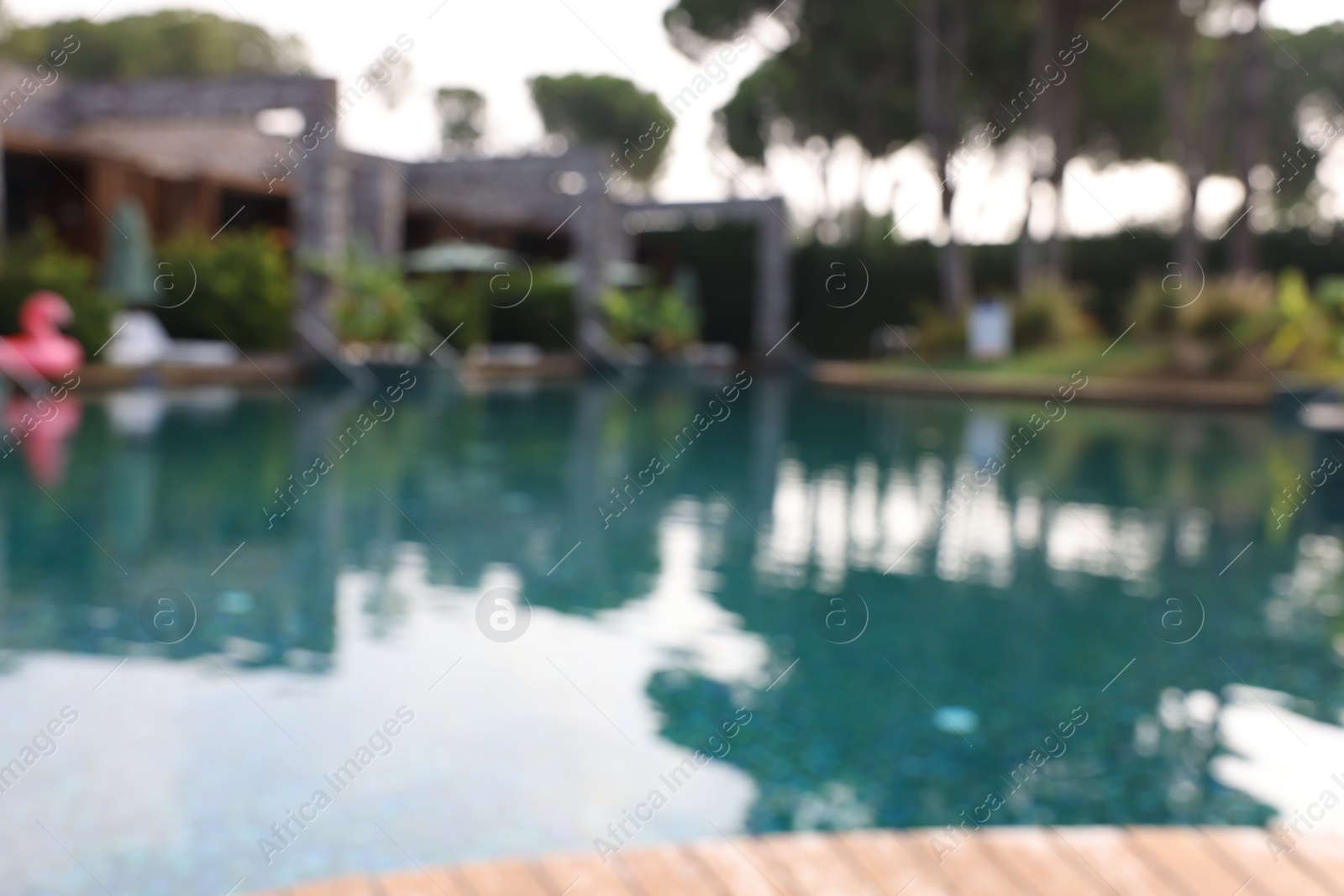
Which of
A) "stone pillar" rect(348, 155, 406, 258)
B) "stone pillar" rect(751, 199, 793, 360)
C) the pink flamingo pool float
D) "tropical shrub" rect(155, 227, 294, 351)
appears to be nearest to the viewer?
the pink flamingo pool float

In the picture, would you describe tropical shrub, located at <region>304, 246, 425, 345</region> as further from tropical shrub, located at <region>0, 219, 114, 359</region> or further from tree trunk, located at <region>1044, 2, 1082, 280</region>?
tree trunk, located at <region>1044, 2, 1082, 280</region>

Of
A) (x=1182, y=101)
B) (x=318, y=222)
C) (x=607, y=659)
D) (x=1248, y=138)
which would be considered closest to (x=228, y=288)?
(x=318, y=222)

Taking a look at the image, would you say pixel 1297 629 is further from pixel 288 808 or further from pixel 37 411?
pixel 37 411

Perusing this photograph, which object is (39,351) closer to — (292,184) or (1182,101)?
(292,184)

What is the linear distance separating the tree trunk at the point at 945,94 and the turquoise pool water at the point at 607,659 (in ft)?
42.4

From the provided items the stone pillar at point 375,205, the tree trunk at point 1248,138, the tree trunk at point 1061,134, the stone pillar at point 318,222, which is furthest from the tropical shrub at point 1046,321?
the stone pillar at point 318,222

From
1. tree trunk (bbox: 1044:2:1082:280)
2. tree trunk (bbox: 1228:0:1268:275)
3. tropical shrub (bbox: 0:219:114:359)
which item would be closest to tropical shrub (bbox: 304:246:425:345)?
tropical shrub (bbox: 0:219:114:359)

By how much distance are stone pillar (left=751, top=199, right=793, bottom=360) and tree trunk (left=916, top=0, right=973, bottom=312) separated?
12.0 feet

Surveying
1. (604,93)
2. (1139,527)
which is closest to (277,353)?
(1139,527)

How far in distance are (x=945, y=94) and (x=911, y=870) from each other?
21.1 m

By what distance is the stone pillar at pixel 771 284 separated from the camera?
2397cm

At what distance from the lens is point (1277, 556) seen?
563 cm

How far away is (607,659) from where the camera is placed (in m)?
3.73

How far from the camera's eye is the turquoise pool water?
103 inches
